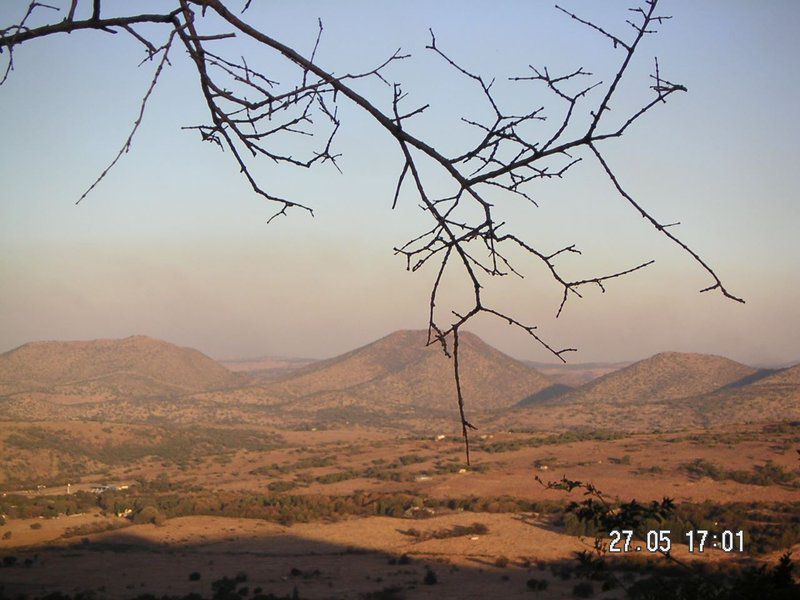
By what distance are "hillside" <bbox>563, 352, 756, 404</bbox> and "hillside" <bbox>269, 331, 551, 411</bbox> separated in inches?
470

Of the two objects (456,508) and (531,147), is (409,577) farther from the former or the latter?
(531,147)

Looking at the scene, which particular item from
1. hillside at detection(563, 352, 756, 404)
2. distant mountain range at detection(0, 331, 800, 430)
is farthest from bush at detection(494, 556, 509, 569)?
hillside at detection(563, 352, 756, 404)

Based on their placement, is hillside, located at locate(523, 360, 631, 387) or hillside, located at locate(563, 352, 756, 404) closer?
hillside, located at locate(563, 352, 756, 404)

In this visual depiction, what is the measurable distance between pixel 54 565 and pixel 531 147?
72.7 ft

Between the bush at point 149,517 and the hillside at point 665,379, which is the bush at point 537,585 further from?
the hillside at point 665,379

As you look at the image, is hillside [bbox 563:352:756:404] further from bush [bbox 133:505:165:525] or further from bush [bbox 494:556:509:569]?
bush [bbox 494:556:509:569]

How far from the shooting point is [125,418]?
72.8 meters

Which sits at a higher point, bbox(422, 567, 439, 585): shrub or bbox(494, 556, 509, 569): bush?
bbox(422, 567, 439, 585): shrub

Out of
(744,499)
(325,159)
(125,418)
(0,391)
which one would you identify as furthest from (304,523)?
(0,391)

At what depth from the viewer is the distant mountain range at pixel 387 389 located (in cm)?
6644

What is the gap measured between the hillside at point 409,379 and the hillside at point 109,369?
13455 millimetres

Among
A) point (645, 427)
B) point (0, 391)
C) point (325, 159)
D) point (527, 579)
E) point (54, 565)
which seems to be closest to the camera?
point (325, 159)

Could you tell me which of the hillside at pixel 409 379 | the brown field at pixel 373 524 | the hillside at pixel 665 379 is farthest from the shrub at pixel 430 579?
the hillside at pixel 409 379

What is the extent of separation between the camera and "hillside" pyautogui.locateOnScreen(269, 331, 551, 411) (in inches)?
3424
